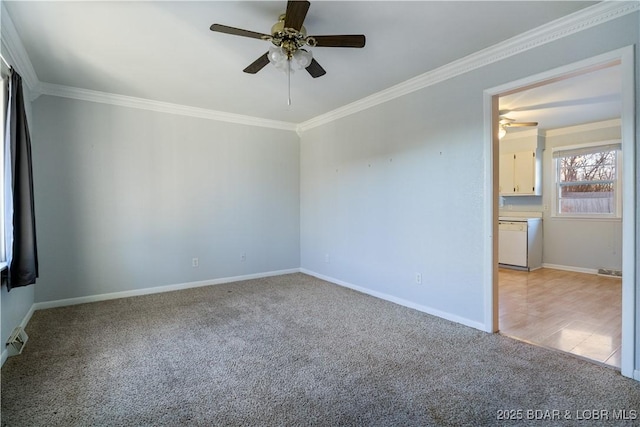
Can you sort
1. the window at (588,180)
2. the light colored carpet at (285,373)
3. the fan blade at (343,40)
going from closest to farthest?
the light colored carpet at (285,373), the fan blade at (343,40), the window at (588,180)

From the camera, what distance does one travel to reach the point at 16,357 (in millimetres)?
2459

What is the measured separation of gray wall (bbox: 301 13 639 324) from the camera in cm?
287

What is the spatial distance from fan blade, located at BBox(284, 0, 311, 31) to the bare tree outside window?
19.5 ft

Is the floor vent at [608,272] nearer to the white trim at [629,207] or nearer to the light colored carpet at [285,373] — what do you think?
the light colored carpet at [285,373]

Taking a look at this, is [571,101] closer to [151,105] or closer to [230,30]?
[230,30]

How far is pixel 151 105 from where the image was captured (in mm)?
4227

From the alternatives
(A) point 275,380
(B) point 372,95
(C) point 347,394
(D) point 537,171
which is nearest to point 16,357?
(A) point 275,380

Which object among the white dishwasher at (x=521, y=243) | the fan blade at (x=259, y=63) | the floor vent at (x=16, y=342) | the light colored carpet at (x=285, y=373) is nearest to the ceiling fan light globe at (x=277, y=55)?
the fan blade at (x=259, y=63)

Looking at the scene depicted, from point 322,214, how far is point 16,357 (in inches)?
147

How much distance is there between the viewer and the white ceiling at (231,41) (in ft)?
7.34

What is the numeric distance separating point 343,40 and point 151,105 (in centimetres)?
314

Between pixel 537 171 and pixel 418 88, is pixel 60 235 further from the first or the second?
pixel 537 171

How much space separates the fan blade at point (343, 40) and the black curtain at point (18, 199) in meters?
2.53

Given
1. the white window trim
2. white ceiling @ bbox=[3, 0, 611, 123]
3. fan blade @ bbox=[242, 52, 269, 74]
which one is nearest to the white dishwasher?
the white window trim
